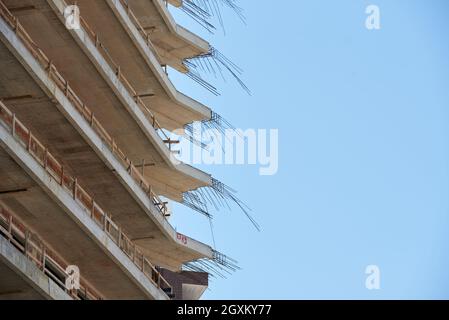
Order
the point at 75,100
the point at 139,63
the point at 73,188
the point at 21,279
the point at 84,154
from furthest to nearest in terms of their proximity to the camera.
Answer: the point at 139,63 < the point at 75,100 < the point at 84,154 < the point at 73,188 < the point at 21,279

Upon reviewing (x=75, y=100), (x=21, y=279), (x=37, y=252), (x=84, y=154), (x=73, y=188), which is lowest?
(x=21, y=279)

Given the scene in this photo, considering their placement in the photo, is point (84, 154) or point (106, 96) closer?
point (84, 154)

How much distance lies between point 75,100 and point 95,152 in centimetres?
165

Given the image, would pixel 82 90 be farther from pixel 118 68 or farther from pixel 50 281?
pixel 50 281

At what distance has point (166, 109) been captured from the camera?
2235 inches

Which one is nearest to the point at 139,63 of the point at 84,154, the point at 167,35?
the point at 167,35

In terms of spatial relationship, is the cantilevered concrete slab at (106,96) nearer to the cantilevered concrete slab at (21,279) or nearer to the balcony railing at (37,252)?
the balcony railing at (37,252)

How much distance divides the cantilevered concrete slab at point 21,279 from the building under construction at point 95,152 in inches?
1.6

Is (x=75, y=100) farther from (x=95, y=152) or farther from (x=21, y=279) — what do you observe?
(x=21, y=279)

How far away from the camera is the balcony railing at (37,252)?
39125 mm

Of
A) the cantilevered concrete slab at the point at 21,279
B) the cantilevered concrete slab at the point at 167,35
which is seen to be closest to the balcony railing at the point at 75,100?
the cantilevered concrete slab at the point at 167,35

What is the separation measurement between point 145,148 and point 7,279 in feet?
49.8

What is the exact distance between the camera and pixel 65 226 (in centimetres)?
4309
